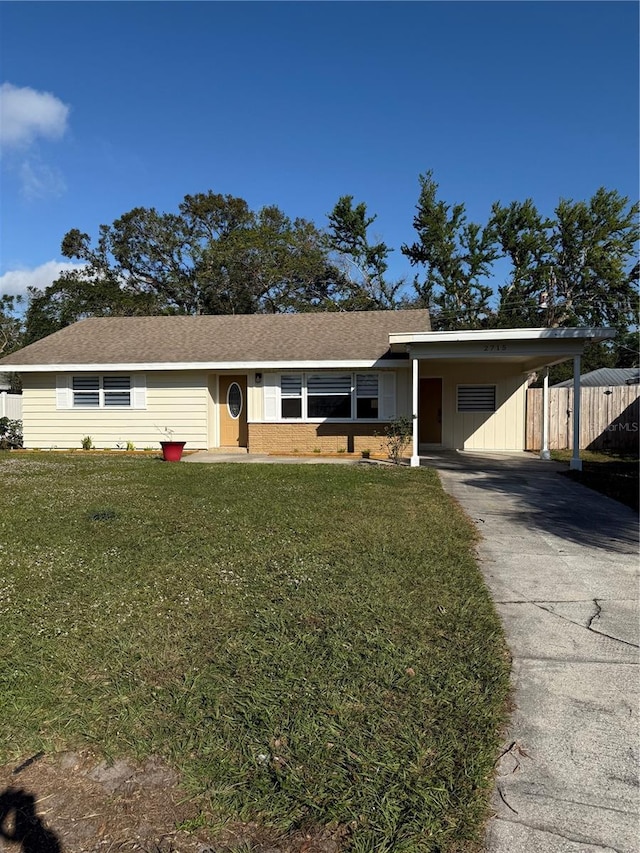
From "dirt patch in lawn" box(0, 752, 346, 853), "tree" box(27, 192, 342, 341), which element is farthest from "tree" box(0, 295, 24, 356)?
"dirt patch in lawn" box(0, 752, 346, 853)

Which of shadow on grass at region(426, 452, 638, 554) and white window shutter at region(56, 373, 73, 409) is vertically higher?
white window shutter at region(56, 373, 73, 409)

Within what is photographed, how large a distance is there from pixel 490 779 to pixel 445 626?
Answer: 1.51 metres

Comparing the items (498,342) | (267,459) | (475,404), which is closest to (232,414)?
(267,459)

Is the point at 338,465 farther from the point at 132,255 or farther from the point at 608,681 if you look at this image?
the point at 132,255

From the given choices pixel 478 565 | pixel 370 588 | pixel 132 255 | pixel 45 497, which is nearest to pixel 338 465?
pixel 45 497

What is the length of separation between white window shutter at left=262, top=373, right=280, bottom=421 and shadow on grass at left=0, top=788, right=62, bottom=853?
43.1 feet

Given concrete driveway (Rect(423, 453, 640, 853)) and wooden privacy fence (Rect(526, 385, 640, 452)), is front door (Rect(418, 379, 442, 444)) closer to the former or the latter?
wooden privacy fence (Rect(526, 385, 640, 452))

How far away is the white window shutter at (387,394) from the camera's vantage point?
1495 centimetres

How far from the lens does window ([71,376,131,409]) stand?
16078 mm

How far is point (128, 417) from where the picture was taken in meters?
16.1

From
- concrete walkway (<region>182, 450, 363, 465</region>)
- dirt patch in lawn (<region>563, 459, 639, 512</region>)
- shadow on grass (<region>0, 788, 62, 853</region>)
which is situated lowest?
shadow on grass (<region>0, 788, 62, 853</region>)

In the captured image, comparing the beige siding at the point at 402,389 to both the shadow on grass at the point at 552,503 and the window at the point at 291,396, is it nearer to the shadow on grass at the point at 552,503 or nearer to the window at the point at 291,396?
the shadow on grass at the point at 552,503

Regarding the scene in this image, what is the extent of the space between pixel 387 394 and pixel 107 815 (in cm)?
1326

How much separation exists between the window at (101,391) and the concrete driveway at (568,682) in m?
11.8
